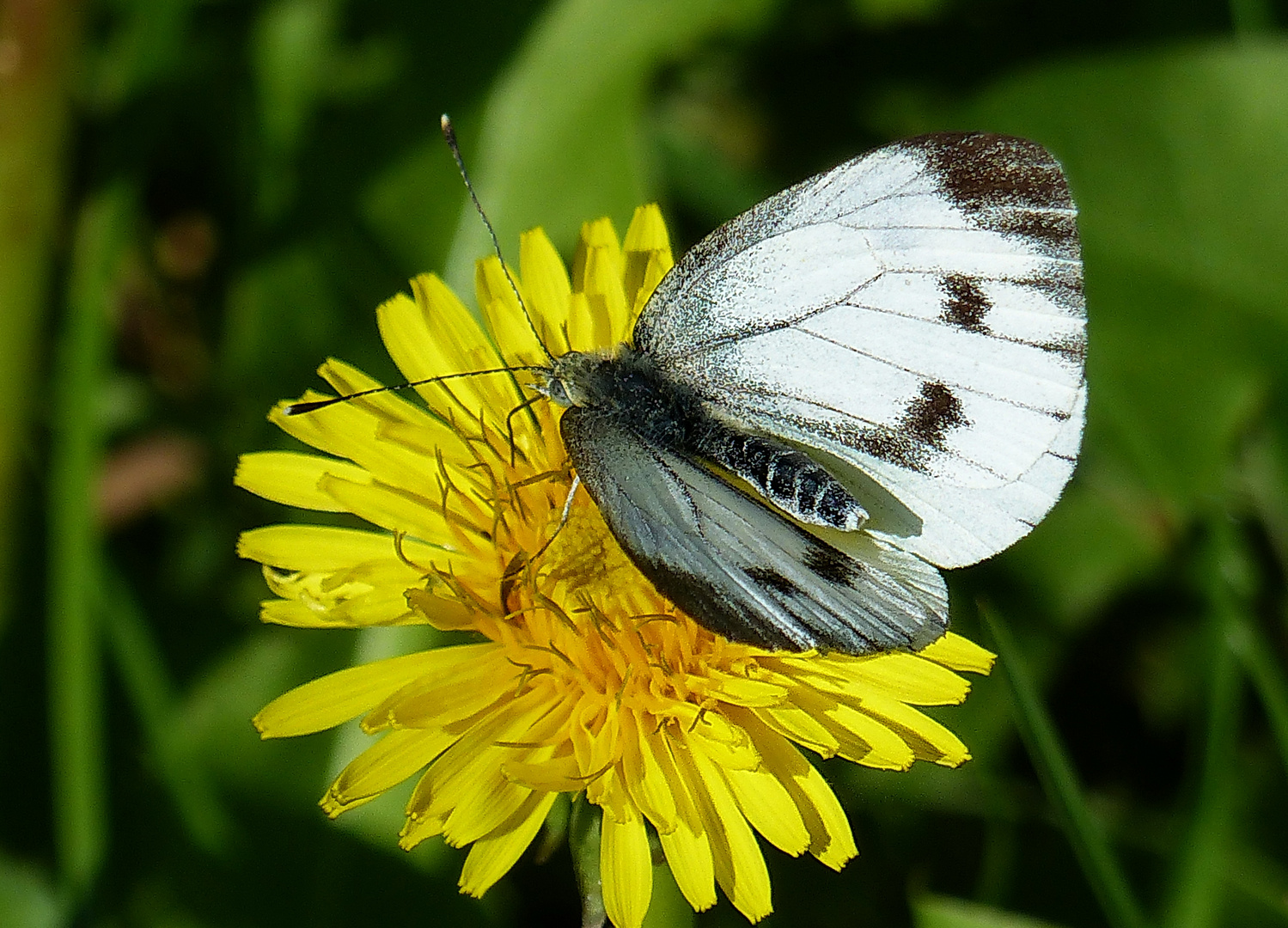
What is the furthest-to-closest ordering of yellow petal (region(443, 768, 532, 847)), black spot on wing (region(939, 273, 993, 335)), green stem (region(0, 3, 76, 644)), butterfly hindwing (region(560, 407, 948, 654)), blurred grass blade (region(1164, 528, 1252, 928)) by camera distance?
green stem (region(0, 3, 76, 644))
blurred grass blade (region(1164, 528, 1252, 928))
black spot on wing (region(939, 273, 993, 335))
yellow petal (region(443, 768, 532, 847))
butterfly hindwing (region(560, 407, 948, 654))

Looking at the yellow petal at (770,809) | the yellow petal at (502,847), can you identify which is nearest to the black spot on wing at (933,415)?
the yellow petal at (770,809)

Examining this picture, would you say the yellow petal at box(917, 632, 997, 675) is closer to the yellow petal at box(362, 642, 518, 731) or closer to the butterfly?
the butterfly

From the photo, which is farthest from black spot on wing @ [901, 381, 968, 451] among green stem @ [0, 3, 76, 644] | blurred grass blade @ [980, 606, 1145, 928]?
green stem @ [0, 3, 76, 644]

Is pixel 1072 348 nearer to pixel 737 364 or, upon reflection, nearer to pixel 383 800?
pixel 737 364

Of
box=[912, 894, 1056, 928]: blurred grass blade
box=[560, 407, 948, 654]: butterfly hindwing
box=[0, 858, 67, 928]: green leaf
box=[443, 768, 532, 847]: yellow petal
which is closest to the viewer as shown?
box=[560, 407, 948, 654]: butterfly hindwing

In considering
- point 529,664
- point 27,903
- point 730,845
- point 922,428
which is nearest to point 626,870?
point 730,845

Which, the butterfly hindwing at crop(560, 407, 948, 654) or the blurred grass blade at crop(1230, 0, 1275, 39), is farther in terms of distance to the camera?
the blurred grass blade at crop(1230, 0, 1275, 39)

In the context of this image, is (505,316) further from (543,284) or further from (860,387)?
(860,387)

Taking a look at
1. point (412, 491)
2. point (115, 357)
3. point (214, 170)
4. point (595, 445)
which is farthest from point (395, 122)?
point (595, 445)
